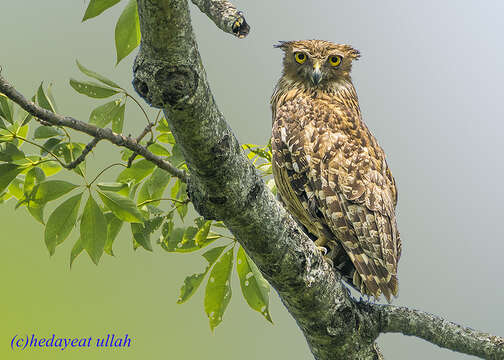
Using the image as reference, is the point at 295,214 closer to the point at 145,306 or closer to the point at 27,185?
the point at 27,185

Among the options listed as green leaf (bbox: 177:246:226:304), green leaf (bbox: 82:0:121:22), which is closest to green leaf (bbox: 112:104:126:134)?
green leaf (bbox: 82:0:121:22)

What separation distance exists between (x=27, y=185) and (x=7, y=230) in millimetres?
4340

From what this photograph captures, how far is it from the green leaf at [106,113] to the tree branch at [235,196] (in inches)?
31.7

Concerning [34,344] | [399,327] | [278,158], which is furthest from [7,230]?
[399,327]

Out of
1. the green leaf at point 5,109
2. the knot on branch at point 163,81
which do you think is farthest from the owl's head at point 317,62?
the knot on branch at point 163,81

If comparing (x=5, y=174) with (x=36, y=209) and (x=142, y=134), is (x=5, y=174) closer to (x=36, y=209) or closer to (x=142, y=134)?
(x=36, y=209)

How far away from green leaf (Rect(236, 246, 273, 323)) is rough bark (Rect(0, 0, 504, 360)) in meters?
0.39

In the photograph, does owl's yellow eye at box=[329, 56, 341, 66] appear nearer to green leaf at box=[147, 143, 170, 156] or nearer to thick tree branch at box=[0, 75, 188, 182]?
green leaf at box=[147, 143, 170, 156]

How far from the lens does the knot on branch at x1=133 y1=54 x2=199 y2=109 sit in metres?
1.61

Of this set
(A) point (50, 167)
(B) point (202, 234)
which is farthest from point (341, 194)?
(A) point (50, 167)

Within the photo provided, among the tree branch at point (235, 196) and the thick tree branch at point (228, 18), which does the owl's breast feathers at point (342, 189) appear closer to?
the tree branch at point (235, 196)

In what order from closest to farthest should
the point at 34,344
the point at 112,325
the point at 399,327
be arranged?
the point at 399,327, the point at 34,344, the point at 112,325

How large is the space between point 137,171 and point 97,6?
0.89 metres

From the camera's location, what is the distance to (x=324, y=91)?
437 cm
